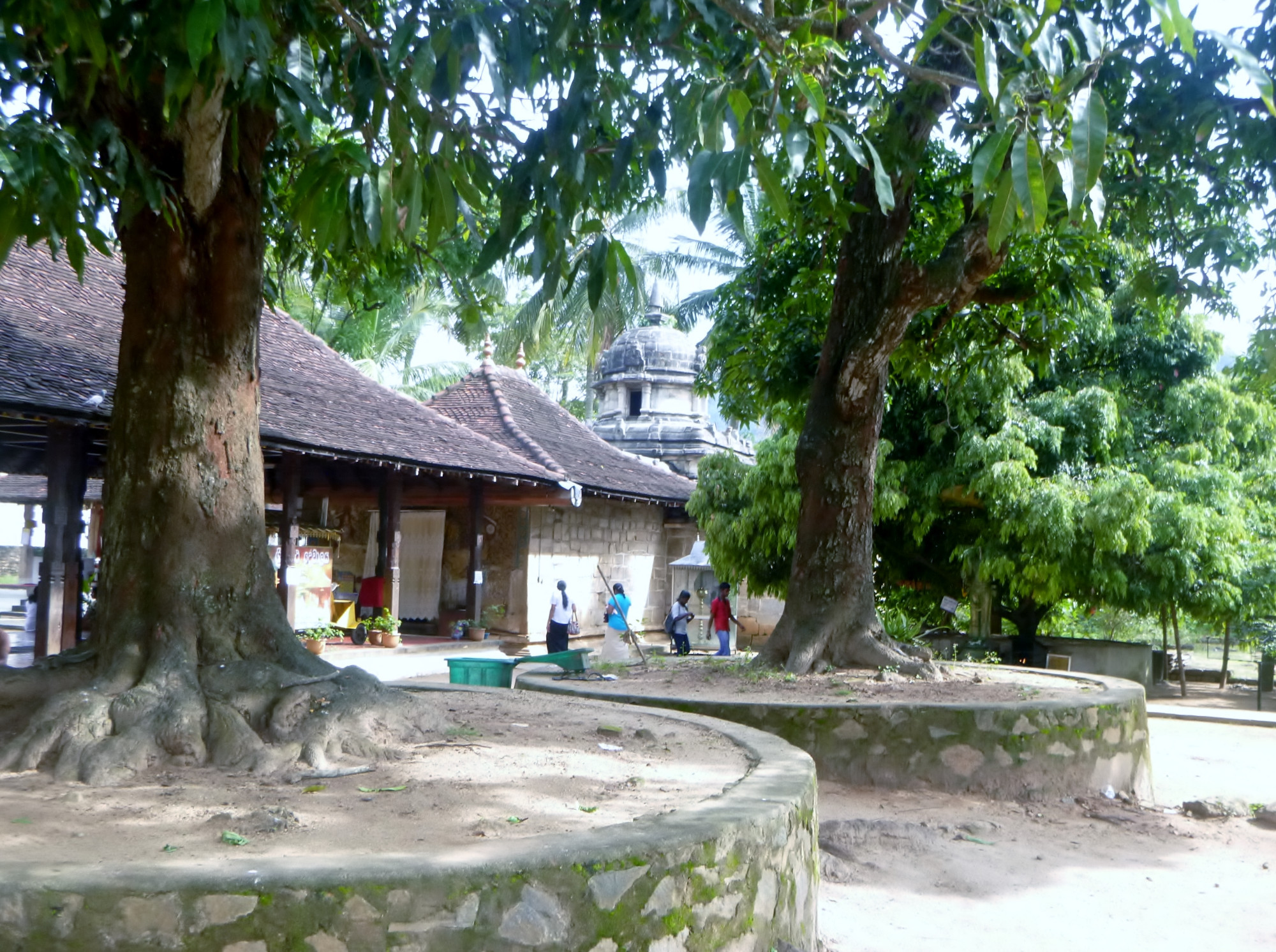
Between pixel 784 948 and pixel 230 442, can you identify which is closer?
pixel 784 948

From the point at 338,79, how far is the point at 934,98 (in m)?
4.57

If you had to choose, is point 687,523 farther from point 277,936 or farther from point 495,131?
point 277,936

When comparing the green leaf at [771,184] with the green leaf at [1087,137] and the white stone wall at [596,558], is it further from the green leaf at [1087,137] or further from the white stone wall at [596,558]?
the white stone wall at [596,558]

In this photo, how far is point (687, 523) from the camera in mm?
21297

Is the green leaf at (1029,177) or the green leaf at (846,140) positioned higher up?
the green leaf at (846,140)

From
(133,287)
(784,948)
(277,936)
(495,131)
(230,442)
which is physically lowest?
(784,948)

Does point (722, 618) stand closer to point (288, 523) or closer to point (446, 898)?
point (288, 523)

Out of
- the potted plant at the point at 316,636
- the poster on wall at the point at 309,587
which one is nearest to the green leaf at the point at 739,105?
the poster on wall at the point at 309,587

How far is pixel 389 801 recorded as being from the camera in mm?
3797

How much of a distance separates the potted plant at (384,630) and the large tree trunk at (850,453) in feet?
23.3

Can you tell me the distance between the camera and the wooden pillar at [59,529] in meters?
10.0

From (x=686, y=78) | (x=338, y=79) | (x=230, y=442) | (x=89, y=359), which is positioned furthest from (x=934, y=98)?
(x=89, y=359)

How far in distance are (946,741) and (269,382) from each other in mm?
9289

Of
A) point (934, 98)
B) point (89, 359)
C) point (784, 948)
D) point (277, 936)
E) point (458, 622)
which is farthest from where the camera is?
point (458, 622)
